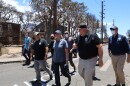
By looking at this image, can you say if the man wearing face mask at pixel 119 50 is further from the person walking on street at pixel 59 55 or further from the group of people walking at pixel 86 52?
the person walking on street at pixel 59 55

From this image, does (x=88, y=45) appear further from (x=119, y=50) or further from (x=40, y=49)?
(x=40, y=49)

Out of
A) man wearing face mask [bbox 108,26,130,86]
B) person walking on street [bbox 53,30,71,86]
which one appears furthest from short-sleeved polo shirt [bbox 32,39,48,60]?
man wearing face mask [bbox 108,26,130,86]

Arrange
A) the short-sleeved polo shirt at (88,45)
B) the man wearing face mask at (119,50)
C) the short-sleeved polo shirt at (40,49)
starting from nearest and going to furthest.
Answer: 1. the short-sleeved polo shirt at (88,45)
2. the man wearing face mask at (119,50)
3. the short-sleeved polo shirt at (40,49)

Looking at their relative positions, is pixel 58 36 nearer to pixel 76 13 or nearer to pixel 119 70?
pixel 119 70

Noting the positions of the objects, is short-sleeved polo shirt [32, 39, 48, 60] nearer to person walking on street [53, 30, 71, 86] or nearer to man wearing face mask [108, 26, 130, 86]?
person walking on street [53, 30, 71, 86]

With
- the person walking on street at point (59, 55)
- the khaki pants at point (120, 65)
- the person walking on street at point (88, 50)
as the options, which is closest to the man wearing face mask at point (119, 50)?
the khaki pants at point (120, 65)

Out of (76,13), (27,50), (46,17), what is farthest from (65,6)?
(27,50)

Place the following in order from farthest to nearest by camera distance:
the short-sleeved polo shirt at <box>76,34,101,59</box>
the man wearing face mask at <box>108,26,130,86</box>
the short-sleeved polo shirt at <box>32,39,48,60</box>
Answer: the short-sleeved polo shirt at <box>32,39,48,60</box> < the man wearing face mask at <box>108,26,130,86</box> < the short-sleeved polo shirt at <box>76,34,101,59</box>

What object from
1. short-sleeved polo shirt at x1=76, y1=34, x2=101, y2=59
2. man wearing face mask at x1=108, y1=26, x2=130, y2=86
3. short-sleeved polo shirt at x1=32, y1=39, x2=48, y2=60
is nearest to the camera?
short-sleeved polo shirt at x1=76, y1=34, x2=101, y2=59

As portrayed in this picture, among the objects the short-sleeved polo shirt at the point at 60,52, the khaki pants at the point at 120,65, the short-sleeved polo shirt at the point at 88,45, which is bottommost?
the khaki pants at the point at 120,65

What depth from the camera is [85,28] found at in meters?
8.11

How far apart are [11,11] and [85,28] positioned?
69378mm

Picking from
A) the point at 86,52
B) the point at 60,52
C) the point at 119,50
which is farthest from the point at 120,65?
the point at 86,52

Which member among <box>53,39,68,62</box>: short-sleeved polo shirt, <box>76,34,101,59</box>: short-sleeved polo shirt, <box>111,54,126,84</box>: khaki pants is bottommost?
<box>111,54,126,84</box>: khaki pants
